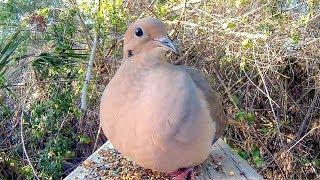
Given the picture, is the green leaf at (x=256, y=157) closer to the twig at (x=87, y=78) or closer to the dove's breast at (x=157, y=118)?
the twig at (x=87, y=78)

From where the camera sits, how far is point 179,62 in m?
4.29

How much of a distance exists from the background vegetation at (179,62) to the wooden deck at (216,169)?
177 centimetres

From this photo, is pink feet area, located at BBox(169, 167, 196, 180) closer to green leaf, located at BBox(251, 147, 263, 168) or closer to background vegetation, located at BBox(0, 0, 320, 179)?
background vegetation, located at BBox(0, 0, 320, 179)

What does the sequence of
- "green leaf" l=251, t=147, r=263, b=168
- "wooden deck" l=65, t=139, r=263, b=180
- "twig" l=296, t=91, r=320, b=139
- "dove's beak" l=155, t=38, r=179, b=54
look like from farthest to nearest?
1. "twig" l=296, t=91, r=320, b=139
2. "green leaf" l=251, t=147, r=263, b=168
3. "wooden deck" l=65, t=139, r=263, b=180
4. "dove's beak" l=155, t=38, r=179, b=54

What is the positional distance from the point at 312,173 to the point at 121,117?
326 centimetres

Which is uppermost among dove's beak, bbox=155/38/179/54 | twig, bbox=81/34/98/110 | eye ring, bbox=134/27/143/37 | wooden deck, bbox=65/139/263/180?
eye ring, bbox=134/27/143/37

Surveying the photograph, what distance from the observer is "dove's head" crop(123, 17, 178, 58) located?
70.8 inches

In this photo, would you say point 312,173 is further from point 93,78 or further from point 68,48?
point 68,48

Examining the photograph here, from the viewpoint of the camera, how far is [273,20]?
13.6 feet

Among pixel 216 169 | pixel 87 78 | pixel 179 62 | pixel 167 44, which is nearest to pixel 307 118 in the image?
pixel 179 62

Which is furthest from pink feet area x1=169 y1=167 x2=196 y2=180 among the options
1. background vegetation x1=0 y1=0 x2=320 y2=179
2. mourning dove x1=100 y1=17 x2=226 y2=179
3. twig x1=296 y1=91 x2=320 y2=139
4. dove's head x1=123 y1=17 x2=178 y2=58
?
twig x1=296 y1=91 x2=320 y2=139

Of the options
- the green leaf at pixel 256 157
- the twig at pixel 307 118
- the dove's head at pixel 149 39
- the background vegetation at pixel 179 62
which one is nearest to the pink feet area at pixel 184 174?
the dove's head at pixel 149 39

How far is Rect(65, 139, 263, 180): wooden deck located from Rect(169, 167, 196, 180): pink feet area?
0.10 metres

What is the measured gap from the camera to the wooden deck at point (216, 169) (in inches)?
82.0
